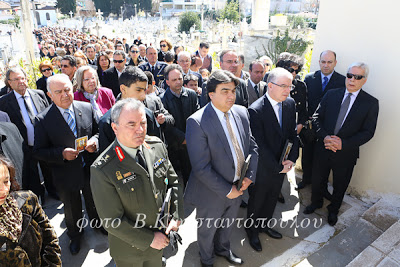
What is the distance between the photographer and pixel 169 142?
3914mm

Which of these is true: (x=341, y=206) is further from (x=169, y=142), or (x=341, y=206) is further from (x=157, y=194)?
(x=157, y=194)

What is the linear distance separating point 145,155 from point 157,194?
307 millimetres

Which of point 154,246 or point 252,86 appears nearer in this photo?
point 154,246

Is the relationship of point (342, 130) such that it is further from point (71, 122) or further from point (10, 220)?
point (10, 220)

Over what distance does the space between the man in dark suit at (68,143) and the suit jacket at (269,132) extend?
176cm

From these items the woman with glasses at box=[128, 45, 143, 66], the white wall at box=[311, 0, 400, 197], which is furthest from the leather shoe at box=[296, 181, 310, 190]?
the woman with glasses at box=[128, 45, 143, 66]

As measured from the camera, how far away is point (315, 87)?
13.8 ft

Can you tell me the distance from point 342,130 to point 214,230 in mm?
1999

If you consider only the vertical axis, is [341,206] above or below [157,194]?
below

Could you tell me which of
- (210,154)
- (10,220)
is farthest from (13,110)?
(210,154)

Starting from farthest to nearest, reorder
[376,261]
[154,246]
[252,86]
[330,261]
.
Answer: [252,86] → [330,261] → [376,261] → [154,246]

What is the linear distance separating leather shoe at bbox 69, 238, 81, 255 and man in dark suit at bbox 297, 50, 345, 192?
125 inches

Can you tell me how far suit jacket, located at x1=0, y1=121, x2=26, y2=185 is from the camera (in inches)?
108

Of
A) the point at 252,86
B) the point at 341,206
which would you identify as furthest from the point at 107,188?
the point at 341,206
